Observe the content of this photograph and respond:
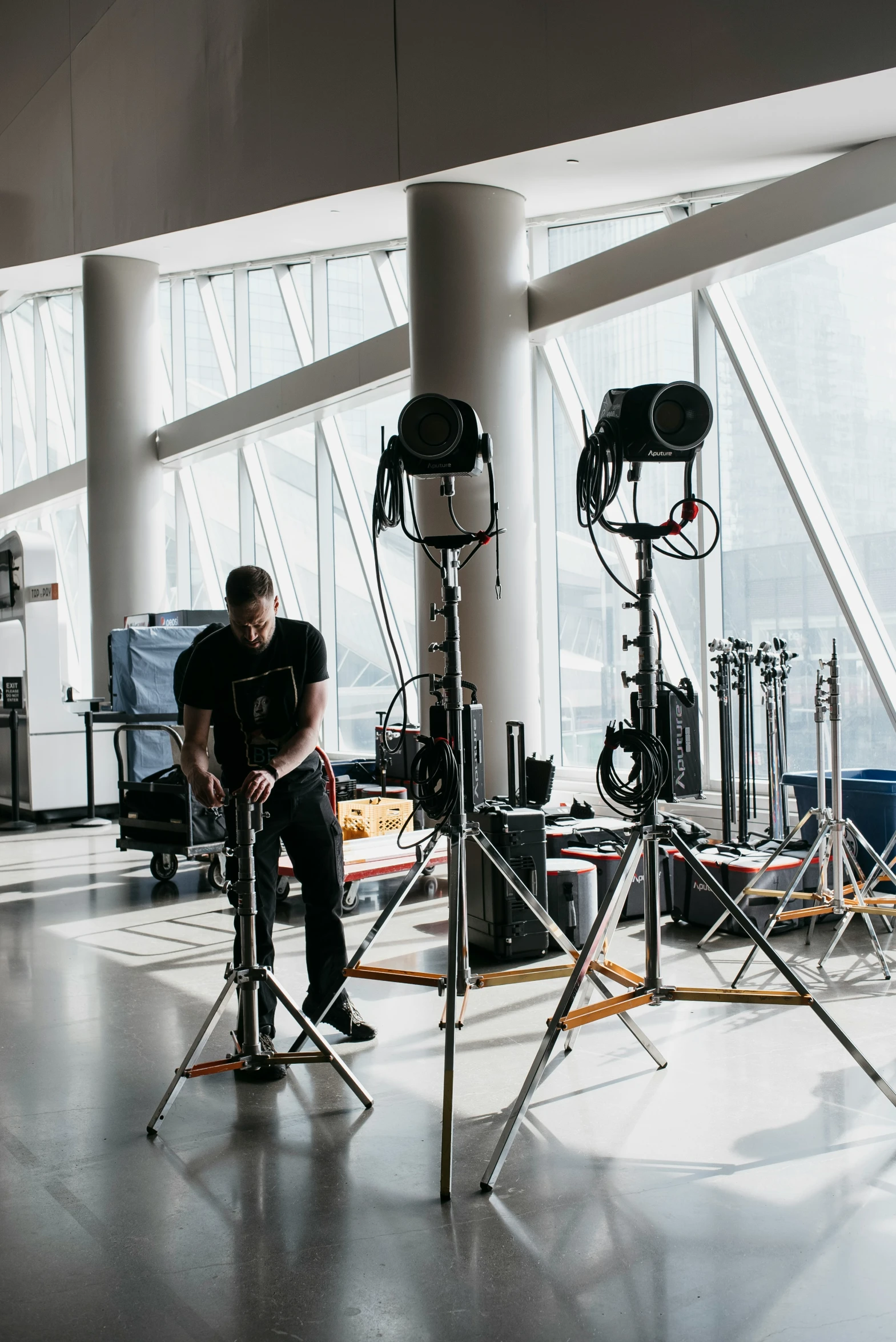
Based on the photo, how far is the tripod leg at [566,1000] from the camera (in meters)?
2.72

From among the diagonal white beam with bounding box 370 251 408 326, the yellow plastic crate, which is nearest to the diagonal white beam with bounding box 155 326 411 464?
the diagonal white beam with bounding box 370 251 408 326

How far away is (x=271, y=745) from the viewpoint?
3.37 metres

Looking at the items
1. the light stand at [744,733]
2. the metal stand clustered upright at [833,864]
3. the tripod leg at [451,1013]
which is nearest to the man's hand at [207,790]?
the tripod leg at [451,1013]

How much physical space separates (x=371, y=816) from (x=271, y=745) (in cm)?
319

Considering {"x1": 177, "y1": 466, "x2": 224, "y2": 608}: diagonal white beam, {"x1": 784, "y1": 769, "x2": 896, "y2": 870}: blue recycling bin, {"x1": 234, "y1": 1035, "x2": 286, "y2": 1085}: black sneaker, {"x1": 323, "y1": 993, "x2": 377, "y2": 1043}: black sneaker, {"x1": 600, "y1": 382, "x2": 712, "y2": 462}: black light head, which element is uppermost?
{"x1": 177, "y1": 466, "x2": 224, "y2": 608}: diagonal white beam

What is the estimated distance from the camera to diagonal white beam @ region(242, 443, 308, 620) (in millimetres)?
10945

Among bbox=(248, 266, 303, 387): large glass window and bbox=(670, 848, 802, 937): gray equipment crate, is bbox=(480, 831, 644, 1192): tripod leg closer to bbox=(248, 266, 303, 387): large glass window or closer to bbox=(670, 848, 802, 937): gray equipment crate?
bbox=(670, 848, 802, 937): gray equipment crate

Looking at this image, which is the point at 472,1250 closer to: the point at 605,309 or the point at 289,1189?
the point at 289,1189

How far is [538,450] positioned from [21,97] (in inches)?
279

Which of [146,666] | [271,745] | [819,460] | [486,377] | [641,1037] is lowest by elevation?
[641,1037]

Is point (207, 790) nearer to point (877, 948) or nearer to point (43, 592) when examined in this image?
point (877, 948)

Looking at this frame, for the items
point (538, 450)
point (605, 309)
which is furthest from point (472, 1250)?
point (538, 450)

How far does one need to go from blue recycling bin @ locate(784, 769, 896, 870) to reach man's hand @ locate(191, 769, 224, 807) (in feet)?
9.57

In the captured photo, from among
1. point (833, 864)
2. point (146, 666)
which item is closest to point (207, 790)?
point (833, 864)
